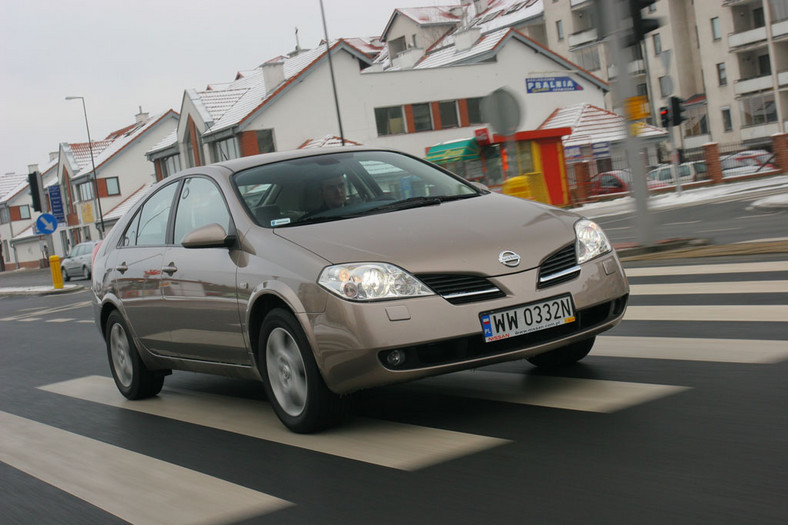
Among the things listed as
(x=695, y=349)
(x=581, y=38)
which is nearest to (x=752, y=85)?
(x=581, y=38)

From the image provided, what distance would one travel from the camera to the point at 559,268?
466cm

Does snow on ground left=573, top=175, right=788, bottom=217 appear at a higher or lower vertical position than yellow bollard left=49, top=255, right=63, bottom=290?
lower

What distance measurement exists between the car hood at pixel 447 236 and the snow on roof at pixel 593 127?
36634mm

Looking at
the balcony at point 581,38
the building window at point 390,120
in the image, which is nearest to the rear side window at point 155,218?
the building window at point 390,120

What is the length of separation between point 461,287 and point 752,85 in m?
57.9

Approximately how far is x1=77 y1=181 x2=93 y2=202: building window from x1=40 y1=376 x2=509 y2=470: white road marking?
223 ft

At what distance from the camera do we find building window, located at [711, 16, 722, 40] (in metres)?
59.7

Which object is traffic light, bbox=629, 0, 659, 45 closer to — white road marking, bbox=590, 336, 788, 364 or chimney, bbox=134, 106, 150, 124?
white road marking, bbox=590, 336, 788, 364

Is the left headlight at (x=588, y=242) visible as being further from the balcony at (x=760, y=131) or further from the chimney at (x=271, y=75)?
the balcony at (x=760, y=131)

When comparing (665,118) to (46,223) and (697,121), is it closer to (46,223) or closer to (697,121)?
(46,223)

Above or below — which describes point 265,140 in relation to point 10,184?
below

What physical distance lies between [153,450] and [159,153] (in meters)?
54.1

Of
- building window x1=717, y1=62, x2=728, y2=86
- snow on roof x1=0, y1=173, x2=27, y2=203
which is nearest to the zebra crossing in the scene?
building window x1=717, y1=62, x2=728, y2=86

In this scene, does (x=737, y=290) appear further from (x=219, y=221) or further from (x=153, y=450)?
(x=153, y=450)
